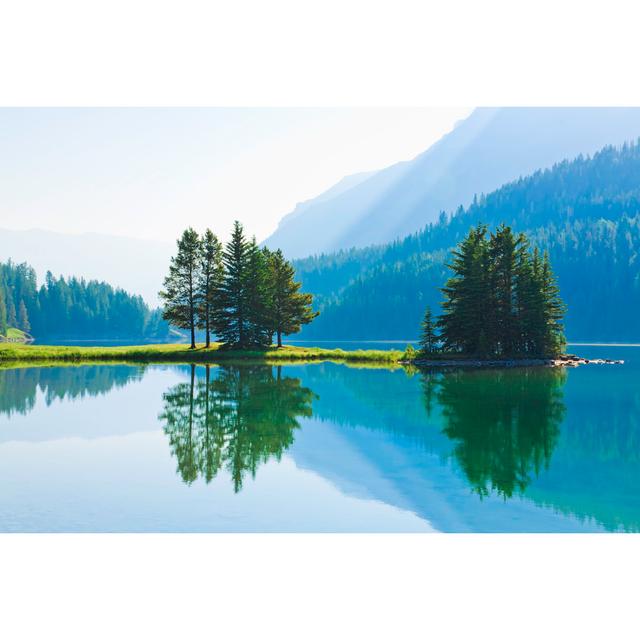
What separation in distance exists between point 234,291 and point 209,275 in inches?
166

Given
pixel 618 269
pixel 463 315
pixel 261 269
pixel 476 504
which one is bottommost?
pixel 476 504

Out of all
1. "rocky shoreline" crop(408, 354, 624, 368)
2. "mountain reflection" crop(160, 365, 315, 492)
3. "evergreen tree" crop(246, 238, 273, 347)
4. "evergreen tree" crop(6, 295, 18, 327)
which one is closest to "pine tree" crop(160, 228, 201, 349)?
"evergreen tree" crop(246, 238, 273, 347)

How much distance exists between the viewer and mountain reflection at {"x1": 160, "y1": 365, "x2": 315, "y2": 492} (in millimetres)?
19391

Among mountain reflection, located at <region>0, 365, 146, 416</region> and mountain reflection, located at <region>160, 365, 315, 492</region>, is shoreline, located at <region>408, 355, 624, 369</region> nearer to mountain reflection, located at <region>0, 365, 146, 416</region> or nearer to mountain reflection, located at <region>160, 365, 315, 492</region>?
mountain reflection, located at <region>160, 365, 315, 492</region>

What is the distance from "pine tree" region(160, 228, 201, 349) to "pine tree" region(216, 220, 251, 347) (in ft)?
11.3

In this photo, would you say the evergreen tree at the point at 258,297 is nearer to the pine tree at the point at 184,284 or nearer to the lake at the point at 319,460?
the pine tree at the point at 184,284

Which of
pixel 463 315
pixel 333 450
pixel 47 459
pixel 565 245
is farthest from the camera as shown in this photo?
pixel 565 245

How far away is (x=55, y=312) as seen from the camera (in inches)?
7820

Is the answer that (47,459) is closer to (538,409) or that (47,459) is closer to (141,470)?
(141,470)

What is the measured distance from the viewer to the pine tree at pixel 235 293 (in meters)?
73.2

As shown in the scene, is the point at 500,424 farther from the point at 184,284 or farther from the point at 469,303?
the point at 184,284

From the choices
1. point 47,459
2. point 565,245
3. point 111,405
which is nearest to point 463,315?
point 111,405

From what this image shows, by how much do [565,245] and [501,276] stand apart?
145 metres

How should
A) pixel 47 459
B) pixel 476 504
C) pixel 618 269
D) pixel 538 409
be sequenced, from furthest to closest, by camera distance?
pixel 618 269 → pixel 538 409 → pixel 47 459 → pixel 476 504
